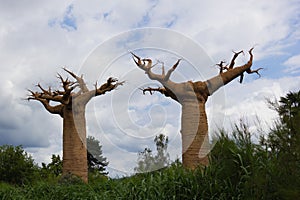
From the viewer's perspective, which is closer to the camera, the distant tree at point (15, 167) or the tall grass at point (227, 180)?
the tall grass at point (227, 180)

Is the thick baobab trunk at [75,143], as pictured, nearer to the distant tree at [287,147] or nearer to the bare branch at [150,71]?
the bare branch at [150,71]

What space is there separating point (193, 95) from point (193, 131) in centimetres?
97

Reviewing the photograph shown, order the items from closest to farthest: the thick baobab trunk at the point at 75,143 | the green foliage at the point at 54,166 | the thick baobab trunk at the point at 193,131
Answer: the thick baobab trunk at the point at 193,131, the thick baobab trunk at the point at 75,143, the green foliage at the point at 54,166

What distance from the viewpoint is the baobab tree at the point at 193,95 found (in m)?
9.99

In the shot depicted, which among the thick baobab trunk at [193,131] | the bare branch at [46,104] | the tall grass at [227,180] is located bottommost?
the tall grass at [227,180]

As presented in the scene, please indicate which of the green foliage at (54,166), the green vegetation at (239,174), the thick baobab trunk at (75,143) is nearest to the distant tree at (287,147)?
Result: the green vegetation at (239,174)

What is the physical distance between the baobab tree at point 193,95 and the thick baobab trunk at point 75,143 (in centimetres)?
268

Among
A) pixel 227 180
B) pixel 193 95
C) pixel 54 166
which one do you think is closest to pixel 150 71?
pixel 193 95

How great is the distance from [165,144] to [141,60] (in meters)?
2.45

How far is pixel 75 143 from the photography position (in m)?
12.2

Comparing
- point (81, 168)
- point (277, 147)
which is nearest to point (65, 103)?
point (81, 168)

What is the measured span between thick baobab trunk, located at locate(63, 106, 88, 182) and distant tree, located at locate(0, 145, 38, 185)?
3.27 m

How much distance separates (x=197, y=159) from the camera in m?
9.59

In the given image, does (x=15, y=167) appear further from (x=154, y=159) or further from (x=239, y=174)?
(x=239, y=174)
